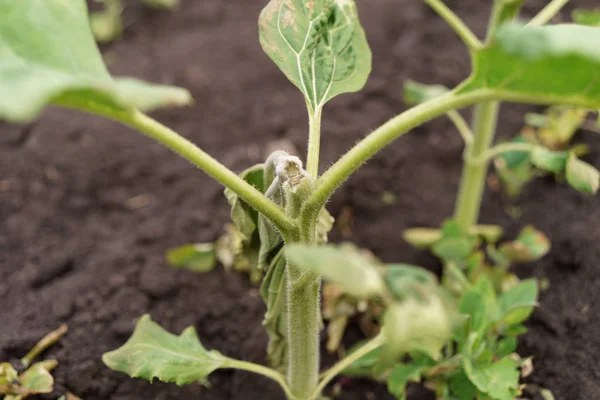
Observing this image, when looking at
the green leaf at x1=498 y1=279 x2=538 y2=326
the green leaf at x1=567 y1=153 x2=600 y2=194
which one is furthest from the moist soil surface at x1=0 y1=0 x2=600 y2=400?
the green leaf at x1=567 y1=153 x2=600 y2=194

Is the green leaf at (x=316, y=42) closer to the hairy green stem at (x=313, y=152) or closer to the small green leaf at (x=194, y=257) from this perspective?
the hairy green stem at (x=313, y=152)

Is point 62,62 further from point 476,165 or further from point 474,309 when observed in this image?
point 476,165

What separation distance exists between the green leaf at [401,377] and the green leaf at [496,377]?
11 cm

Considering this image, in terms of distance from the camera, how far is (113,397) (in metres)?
1.28

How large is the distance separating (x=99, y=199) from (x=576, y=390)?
144cm

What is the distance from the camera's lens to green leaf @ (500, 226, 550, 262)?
1.55 meters

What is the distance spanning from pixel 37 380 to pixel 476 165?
120 cm

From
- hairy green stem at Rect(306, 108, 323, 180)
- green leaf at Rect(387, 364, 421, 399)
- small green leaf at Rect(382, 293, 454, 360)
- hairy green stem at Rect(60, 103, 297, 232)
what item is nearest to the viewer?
small green leaf at Rect(382, 293, 454, 360)

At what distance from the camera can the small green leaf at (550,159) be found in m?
1.32

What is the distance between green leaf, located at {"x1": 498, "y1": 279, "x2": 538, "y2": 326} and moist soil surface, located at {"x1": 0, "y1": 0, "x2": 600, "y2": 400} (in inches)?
5.3

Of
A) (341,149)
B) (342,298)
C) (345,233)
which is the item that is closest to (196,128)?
(341,149)

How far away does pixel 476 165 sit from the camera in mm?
1604

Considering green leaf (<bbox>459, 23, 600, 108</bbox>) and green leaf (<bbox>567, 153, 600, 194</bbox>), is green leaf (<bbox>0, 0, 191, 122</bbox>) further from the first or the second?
green leaf (<bbox>567, 153, 600, 194</bbox>)

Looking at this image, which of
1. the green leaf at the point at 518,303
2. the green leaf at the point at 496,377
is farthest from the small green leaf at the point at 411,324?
the green leaf at the point at 518,303
